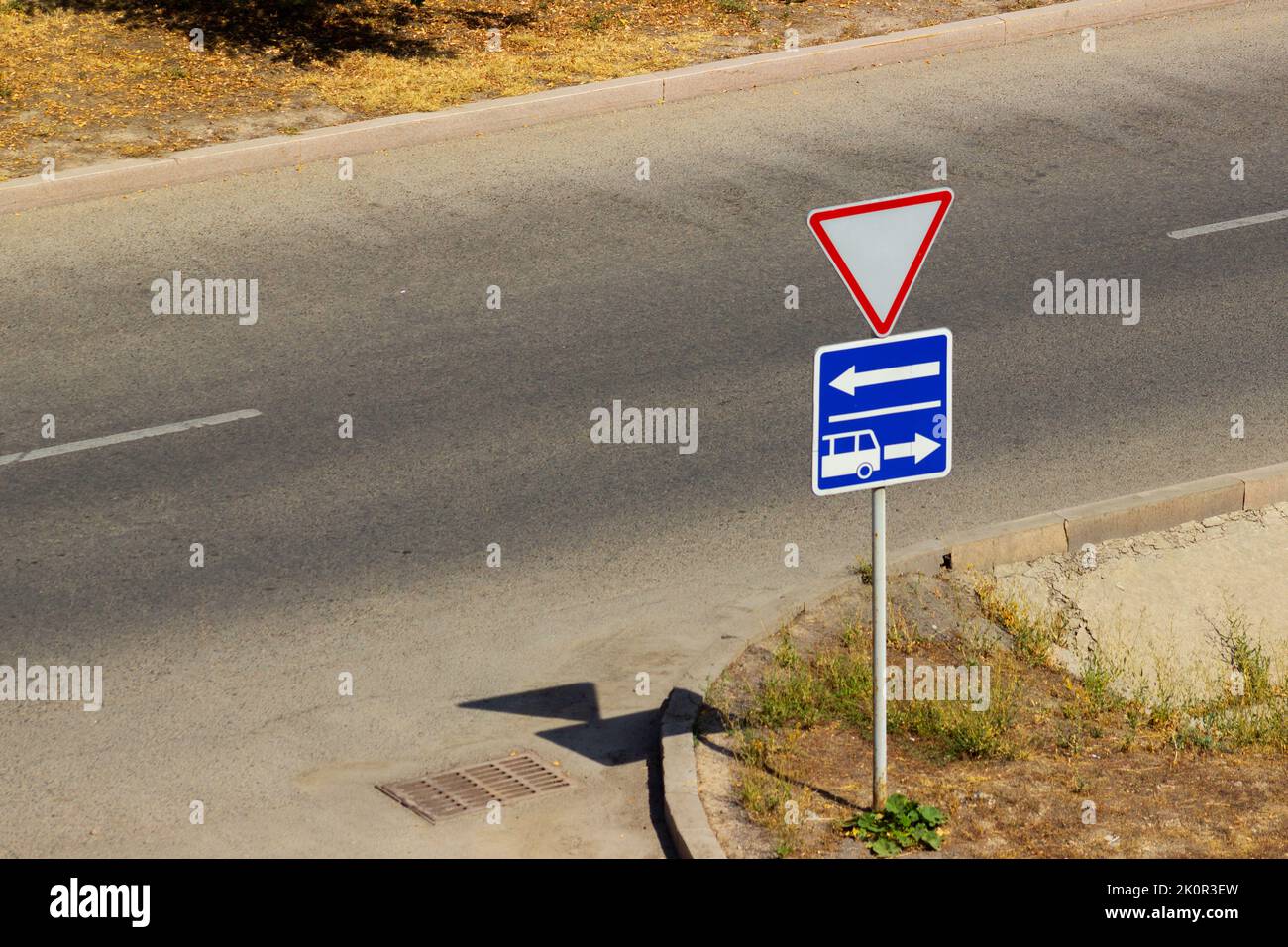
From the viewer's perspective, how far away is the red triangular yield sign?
6.54 meters

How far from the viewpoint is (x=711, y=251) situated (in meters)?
12.2

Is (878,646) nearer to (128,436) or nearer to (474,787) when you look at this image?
(474,787)

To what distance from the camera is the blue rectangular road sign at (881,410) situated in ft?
21.3

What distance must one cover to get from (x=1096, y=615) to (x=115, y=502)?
4.98 meters

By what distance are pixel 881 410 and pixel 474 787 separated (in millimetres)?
2303

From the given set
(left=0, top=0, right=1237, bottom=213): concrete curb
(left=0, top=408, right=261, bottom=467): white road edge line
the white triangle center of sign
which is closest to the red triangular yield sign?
the white triangle center of sign

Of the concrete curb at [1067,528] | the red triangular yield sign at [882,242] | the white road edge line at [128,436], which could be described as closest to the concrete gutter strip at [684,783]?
the concrete curb at [1067,528]

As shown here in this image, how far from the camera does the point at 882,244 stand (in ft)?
21.7

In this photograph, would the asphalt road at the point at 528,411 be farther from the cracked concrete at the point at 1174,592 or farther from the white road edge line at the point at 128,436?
the cracked concrete at the point at 1174,592

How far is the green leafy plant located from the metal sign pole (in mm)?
58

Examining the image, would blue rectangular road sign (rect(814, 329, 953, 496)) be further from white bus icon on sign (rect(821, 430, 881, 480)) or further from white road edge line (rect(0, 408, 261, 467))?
white road edge line (rect(0, 408, 261, 467))

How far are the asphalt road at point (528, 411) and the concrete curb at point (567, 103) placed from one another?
Answer: 0.55 feet

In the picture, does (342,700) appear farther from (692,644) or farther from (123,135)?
(123,135)

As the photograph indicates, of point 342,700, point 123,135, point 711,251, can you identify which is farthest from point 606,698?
point 123,135
